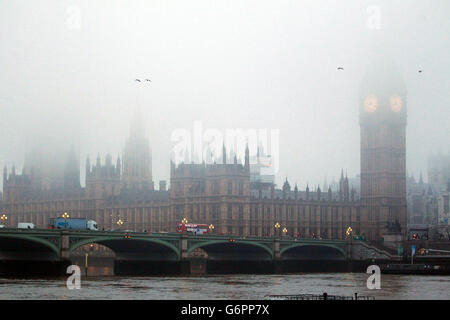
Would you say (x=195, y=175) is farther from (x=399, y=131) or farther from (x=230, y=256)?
(x=230, y=256)

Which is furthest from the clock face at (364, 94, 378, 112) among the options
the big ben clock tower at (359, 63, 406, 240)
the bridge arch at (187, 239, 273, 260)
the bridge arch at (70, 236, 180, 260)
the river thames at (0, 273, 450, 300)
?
the river thames at (0, 273, 450, 300)

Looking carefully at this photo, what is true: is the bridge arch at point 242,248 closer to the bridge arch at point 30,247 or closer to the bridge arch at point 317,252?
the bridge arch at point 317,252

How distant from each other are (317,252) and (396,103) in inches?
2027

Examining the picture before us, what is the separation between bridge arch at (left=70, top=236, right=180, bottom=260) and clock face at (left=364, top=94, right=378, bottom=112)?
2948 inches

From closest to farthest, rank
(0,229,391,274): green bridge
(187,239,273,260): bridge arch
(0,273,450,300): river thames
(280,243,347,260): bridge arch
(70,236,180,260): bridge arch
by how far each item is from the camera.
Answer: (0,273,450,300): river thames, (0,229,391,274): green bridge, (70,236,180,260): bridge arch, (187,239,273,260): bridge arch, (280,243,347,260): bridge arch

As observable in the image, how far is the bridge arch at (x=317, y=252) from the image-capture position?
12779cm

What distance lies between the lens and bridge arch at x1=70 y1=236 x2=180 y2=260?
324ft

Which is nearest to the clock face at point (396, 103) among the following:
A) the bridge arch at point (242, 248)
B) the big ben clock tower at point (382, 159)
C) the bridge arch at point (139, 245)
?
the big ben clock tower at point (382, 159)

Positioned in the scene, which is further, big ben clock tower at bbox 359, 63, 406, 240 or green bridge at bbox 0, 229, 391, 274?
big ben clock tower at bbox 359, 63, 406, 240

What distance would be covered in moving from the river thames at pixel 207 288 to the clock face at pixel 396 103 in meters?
81.7

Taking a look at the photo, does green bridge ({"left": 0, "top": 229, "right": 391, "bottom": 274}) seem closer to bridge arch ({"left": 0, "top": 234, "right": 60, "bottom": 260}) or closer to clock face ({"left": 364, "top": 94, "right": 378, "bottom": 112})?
bridge arch ({"left": 0, "top": 234, "right": 60, "bottom": 260})

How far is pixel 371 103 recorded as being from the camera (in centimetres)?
17588
